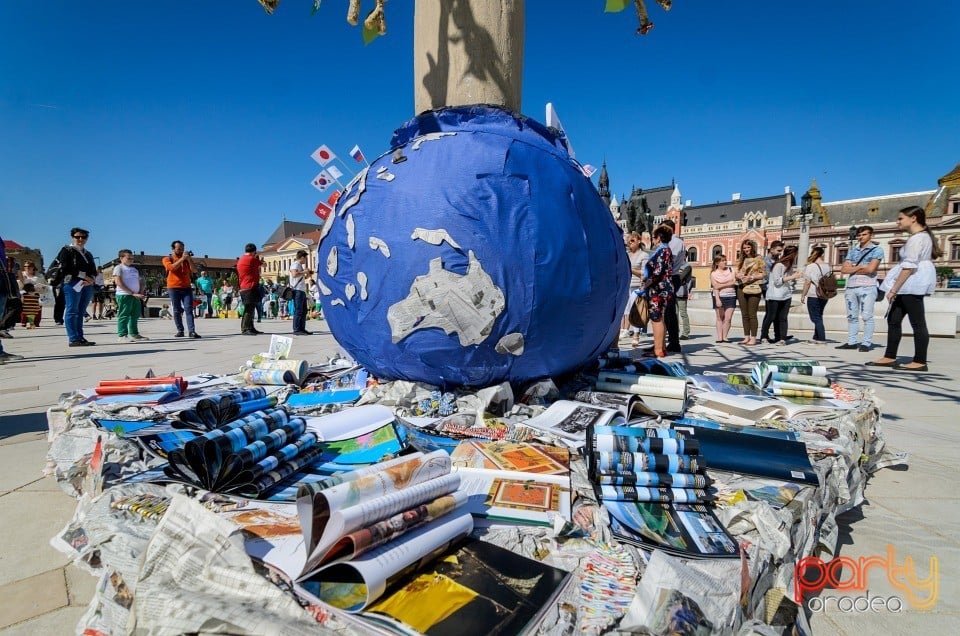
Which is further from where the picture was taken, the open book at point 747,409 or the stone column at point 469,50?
the stone column at point 469,50

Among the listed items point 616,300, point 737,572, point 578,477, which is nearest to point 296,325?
point 616,300

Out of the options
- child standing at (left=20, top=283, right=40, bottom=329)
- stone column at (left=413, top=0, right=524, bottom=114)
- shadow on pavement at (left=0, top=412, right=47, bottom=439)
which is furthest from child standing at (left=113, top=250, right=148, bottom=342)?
stone column at (left=413, top=0, right=524, bottom=114)

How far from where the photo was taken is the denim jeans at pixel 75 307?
761cm

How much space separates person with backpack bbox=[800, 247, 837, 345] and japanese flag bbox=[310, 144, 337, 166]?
8.33 metres

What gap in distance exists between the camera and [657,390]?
307 centimetres

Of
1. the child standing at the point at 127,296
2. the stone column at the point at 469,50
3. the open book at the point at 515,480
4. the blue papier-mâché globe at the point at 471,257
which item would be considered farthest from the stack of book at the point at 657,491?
the child standing at the point at 127,296

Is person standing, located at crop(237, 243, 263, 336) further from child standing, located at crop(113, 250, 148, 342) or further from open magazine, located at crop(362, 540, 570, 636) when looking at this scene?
open magazine, located at crop(362, 540, 570, 636)

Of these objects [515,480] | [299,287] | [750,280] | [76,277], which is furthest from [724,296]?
[76,277]

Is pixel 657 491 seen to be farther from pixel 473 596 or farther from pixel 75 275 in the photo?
pixel 75 275

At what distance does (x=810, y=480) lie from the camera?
74.4 inches

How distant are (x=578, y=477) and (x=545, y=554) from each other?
0.60m

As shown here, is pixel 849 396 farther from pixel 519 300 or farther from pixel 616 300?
pixel 519 300

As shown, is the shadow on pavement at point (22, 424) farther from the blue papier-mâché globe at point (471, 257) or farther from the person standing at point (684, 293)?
the person standing at point (684, 293)

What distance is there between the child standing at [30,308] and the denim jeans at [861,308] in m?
18.8
